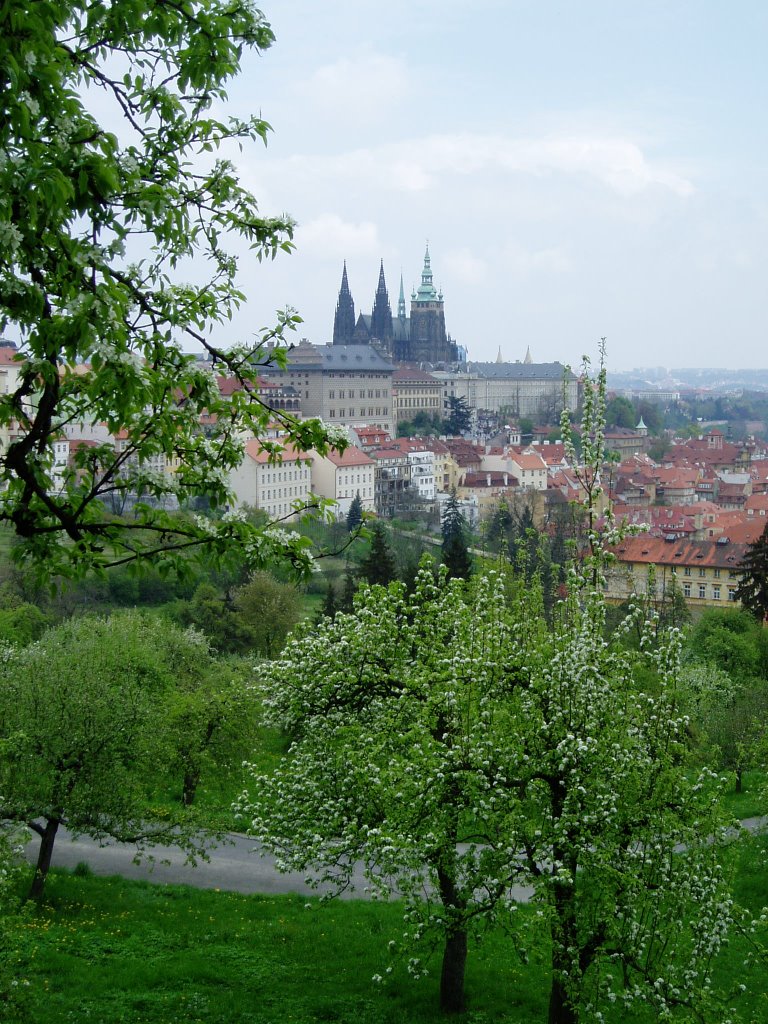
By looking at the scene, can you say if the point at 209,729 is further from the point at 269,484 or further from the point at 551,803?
the point at 269,484

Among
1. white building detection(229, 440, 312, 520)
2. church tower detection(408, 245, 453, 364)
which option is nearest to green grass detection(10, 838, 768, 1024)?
white building detection(229, 440, 312, 520)

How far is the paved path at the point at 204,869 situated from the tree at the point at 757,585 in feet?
77.9

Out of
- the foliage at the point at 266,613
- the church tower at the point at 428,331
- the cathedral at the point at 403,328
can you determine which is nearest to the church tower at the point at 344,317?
the cathedral at the point at 403,328

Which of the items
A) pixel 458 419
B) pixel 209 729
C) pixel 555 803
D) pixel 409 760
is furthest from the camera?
pixel 458 419

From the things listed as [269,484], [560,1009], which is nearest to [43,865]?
[560,1009]

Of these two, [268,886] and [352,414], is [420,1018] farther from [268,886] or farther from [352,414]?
[352,414]

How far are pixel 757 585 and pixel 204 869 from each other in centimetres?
2872

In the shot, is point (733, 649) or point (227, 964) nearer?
point (227, 964)

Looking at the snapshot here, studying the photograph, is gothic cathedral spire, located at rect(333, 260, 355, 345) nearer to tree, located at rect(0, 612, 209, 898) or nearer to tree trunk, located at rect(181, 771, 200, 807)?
tree trunk, located at rect(181, 771, 200, 807)

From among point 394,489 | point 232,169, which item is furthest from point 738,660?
point 394,489

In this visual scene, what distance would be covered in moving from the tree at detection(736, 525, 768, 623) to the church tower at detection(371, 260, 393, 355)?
143649 mm

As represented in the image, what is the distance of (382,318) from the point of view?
606ft

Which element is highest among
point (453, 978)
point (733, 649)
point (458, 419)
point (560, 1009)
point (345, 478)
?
point (458, 419)

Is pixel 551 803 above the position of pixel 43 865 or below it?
above
